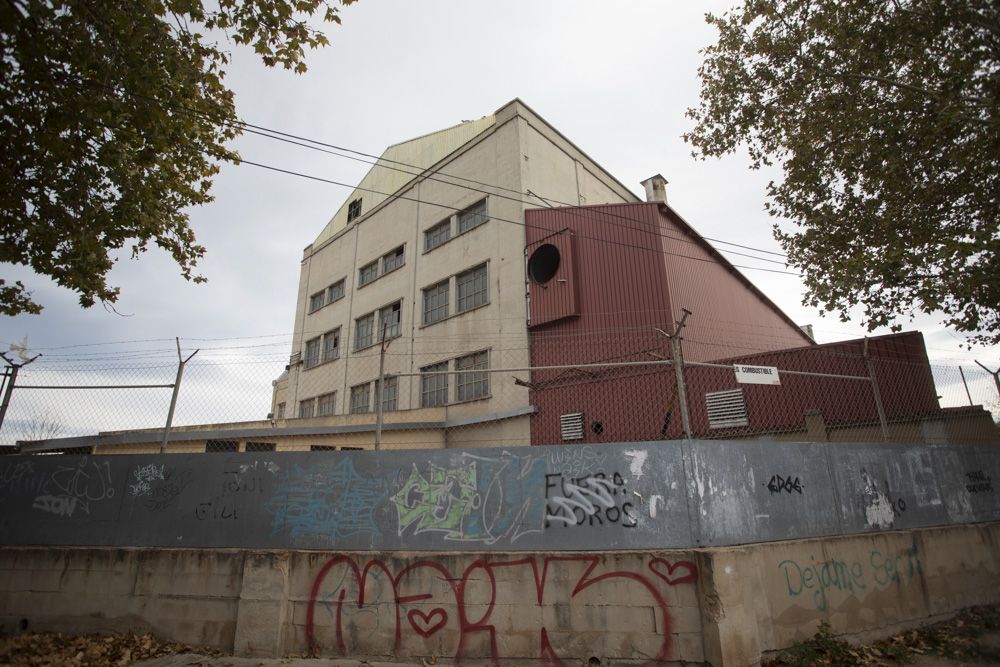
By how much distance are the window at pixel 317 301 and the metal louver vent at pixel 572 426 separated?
54.1 ft

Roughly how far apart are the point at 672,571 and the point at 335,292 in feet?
76.4

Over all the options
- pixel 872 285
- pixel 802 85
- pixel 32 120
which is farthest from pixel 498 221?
pixel 32 120

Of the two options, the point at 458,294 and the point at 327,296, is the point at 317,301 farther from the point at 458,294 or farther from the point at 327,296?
the point at 458,294

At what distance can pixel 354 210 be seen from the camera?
26.4 meters

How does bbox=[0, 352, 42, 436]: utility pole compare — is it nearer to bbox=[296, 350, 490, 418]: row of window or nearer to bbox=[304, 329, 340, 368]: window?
bbox=[296, 350, 490, 418]: row of window

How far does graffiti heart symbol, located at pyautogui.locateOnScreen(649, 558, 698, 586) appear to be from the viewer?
17.5ft

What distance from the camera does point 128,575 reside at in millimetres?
6410

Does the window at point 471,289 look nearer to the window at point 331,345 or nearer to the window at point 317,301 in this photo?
the window at point 331,345

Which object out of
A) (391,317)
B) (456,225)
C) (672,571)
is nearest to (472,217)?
(456,225)

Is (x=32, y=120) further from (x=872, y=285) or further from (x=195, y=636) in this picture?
(x=872, y=285)

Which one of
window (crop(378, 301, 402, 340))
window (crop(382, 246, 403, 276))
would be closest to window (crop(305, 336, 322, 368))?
window (crop(378, 301, 402, 340))

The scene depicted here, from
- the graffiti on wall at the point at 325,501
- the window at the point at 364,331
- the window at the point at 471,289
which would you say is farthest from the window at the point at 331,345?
the graffiti on wall at the point at 325,501

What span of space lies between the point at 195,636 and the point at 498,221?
14.6 meters

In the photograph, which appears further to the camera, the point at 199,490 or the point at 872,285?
the point at 872,285
